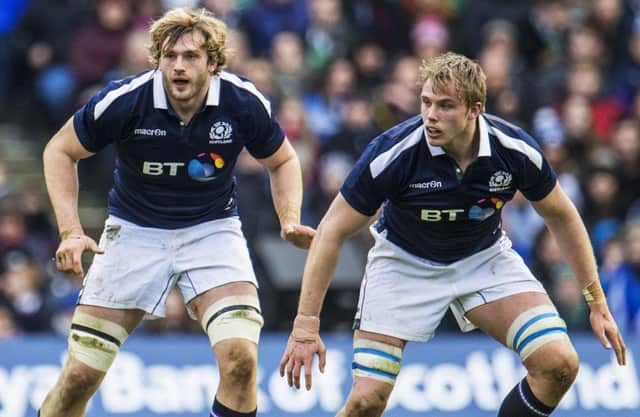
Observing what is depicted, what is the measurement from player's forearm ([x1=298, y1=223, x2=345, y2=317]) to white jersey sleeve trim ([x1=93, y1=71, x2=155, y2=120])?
4.08 ft

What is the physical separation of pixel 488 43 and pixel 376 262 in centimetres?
704

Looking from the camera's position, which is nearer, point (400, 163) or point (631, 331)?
point (400, 163)

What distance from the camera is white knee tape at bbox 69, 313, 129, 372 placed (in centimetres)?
799

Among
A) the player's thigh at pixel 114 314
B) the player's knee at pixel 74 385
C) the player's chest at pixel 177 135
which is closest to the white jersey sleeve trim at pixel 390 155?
the player's chest at pixel 177 135

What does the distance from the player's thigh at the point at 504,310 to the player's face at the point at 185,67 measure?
1.87m

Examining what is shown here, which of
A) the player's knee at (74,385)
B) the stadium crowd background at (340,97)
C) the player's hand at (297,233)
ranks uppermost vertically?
the player's hand at (297,233)

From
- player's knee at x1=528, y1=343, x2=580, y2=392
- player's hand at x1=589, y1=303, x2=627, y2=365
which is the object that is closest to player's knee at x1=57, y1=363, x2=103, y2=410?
player's knee at x1=528, y1=343, x2=580, y2=392

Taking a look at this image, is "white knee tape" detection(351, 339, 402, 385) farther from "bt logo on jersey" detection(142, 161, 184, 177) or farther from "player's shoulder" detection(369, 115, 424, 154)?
"bt logo on jersey" detection(142, 161, 184, 177)

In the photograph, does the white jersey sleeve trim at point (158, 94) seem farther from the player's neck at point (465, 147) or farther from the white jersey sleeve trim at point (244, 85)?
the player's neck at point (465, 147)

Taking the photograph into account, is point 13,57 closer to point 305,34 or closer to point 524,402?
point 305,34

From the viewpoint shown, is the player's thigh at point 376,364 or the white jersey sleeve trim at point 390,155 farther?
the player's thigh at point 376,364

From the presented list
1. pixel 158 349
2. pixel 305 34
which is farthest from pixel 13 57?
pixel 158 349

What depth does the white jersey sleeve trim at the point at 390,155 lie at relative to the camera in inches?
301

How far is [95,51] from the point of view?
14062mm
